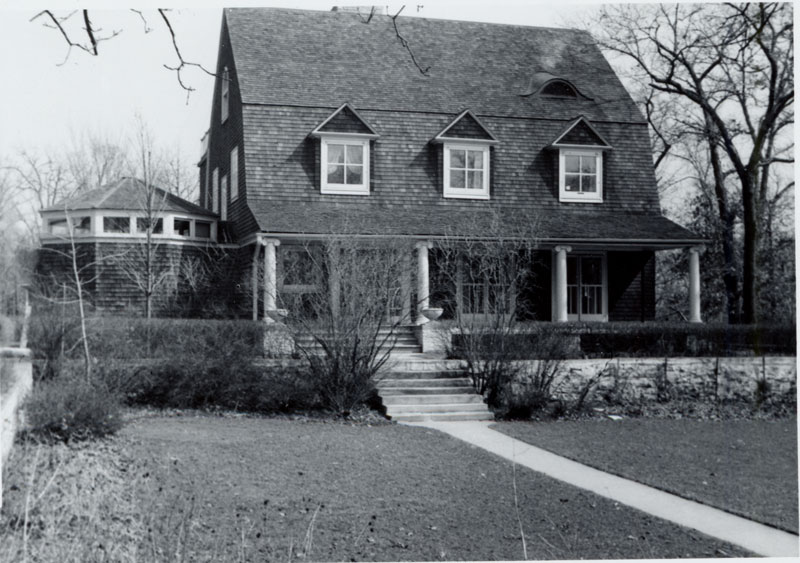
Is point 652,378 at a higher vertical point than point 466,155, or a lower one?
lower

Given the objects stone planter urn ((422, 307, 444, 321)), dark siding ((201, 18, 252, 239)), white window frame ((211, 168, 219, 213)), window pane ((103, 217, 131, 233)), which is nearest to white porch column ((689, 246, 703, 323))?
stone planter urn ((422, 307, 444, 321))

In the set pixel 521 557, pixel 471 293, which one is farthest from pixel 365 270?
pixel 521 557

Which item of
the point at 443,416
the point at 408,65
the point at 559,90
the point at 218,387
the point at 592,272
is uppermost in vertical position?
the point at 408,65

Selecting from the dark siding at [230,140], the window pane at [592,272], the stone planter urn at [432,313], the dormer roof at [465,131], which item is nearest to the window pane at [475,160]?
the dormer roof at [465,131]

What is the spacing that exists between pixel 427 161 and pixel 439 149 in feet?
0.96

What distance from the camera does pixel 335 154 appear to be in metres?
14.2

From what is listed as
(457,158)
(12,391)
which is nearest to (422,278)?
(457,158)

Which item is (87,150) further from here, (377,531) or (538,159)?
(538,159)

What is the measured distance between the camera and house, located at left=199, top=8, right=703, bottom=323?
43.3 ft

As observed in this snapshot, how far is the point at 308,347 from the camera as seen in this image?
36.4 ft

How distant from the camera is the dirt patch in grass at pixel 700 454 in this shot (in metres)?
7.45

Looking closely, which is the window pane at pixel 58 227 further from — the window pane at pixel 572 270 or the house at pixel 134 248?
the window pane at pixel 572 270

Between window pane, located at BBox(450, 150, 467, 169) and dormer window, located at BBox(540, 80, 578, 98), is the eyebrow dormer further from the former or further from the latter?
window pane, located at BBox(450, 150, 467, 169)

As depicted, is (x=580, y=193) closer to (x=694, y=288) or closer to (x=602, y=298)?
(x=602, y=298)
